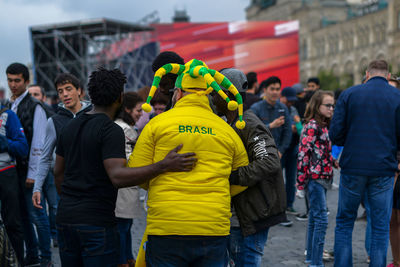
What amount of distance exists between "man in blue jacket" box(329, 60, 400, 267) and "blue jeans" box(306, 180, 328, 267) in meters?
0.33

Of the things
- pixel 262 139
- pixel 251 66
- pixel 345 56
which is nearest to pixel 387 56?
pixel 345 56

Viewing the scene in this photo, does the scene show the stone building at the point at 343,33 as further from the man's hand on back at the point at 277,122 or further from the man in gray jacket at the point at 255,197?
the man in gray jacket at the point at 255,197

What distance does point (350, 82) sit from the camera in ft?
172

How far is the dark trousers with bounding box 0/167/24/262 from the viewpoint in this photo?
3953 mm

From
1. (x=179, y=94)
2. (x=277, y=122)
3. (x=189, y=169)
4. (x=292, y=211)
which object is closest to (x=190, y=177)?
(x=189, y=169)

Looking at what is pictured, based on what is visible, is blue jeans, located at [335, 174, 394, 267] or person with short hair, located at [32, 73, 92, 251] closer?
blue jeans, located at [335, 174, 394, 267]

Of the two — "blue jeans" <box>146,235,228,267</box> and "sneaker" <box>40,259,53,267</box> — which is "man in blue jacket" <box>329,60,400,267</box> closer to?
"blue jeans" <box>146,235,228,267</box>

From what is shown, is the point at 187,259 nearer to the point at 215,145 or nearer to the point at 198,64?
the point at 215,145

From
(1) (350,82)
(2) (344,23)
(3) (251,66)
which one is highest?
(2) (344,23)

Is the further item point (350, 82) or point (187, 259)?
point (350, 82)

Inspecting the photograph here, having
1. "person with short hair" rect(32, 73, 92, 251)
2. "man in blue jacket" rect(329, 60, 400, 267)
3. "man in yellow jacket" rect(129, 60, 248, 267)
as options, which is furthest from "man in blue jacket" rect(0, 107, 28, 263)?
"man in blue jacket" rect(329, 60, 400, 267)

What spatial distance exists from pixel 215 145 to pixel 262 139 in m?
0.54

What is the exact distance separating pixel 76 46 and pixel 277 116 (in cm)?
2229

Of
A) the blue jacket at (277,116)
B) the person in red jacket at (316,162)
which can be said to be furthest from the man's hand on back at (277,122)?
the person in red jacket at (316,162)
